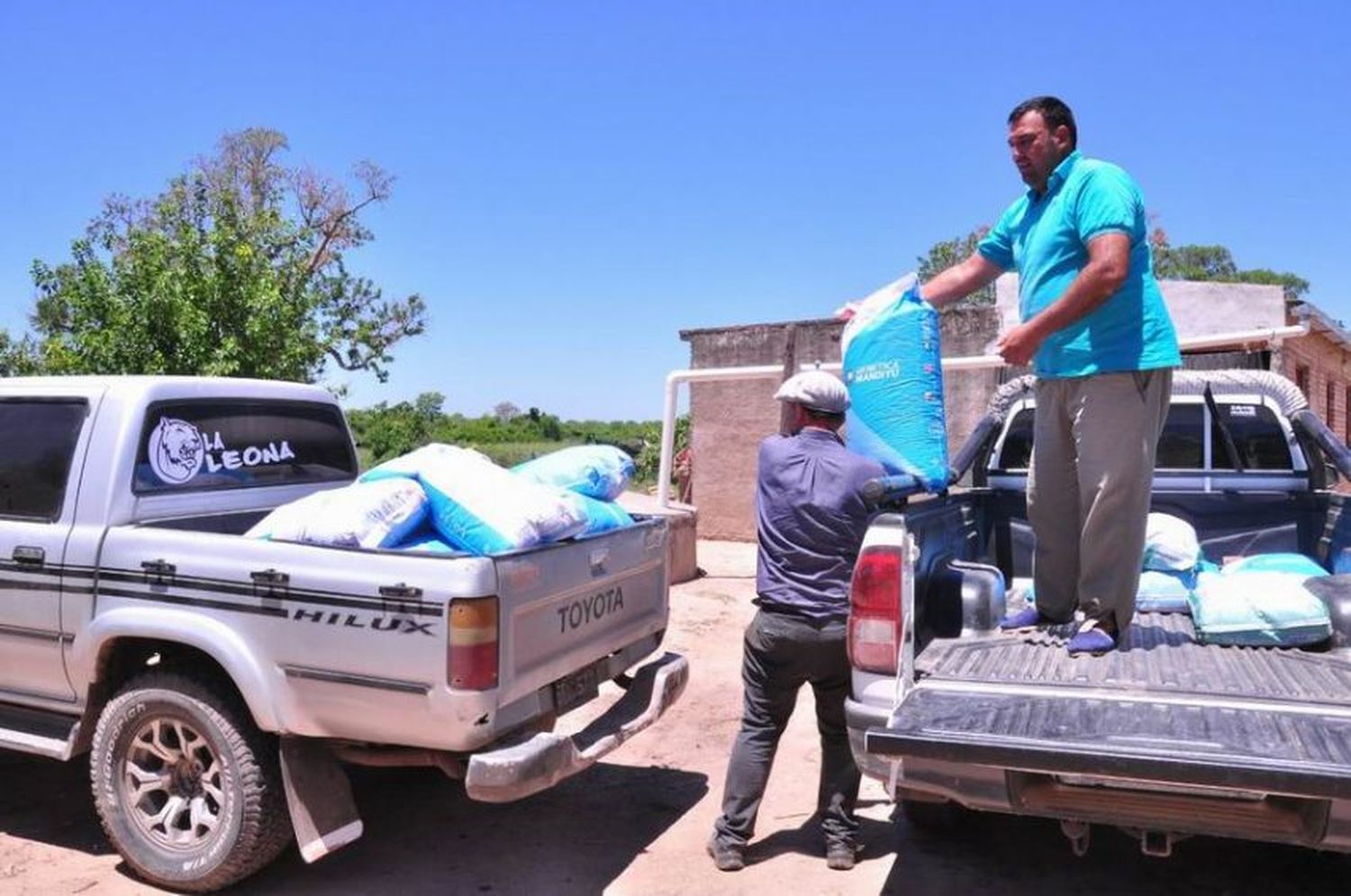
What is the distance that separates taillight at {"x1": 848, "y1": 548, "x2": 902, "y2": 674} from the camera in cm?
355

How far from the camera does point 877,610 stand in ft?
11.7

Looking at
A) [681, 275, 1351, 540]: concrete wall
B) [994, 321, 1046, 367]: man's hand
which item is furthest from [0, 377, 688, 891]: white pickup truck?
[681, 275, 1351, 540]: concrete wall

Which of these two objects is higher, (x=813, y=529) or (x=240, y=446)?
(x=240, y=446)

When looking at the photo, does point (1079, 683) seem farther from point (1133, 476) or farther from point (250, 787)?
point (250, 787)

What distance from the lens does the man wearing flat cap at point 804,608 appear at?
4.35 metres

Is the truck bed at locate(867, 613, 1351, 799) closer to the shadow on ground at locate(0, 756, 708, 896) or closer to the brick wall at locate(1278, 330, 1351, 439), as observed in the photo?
the shadow on ground at locate(0, 756, 708, 896)

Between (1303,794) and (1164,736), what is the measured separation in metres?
0.36

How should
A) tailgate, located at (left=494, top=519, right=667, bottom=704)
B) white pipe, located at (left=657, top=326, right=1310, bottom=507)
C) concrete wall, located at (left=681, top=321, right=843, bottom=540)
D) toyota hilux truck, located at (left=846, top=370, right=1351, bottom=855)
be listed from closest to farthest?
toyota hilux truck, located at (left=846, top=370, right=1351, bottom=855) < tailgate, located at (left=494, top=519, right=667, bottom=704) < white pipe, located at (left=657, top=326, right=1310, bottom=507) < concrete wall, located at (left=681, top=321, right=843, bottom=540)

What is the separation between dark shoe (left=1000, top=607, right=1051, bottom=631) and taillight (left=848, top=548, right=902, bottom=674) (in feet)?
2.91

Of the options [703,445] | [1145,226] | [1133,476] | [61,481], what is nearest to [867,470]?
[1133,476]

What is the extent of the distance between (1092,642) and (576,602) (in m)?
1.93

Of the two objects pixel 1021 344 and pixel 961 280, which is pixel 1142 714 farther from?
pixel 961 280

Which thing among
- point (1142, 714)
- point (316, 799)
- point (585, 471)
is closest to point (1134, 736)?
point (1142, 714)

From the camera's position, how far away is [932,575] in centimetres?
418
